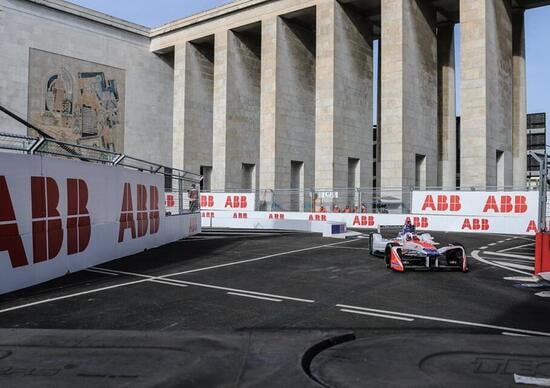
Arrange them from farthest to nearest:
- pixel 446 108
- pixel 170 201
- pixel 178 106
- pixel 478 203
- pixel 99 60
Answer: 1. pixel 178 106
2. pixel 446 108
3. pixel 99 60
4. pixel 478 203
5. pixel 170 201

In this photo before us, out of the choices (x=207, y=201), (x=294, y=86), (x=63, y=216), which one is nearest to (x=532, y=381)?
(x=63, y=216)

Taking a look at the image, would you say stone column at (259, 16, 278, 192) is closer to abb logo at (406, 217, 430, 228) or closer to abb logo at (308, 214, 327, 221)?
abb logo at (308, 214, 327, 221)

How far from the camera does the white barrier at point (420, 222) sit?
2508cm

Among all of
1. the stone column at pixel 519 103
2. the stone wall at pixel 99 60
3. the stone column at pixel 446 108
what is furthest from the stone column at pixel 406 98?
the stone wall at pixel 99 60

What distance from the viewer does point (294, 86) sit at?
146ft

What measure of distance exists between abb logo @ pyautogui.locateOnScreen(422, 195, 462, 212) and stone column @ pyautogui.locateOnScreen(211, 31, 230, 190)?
21.8 meters

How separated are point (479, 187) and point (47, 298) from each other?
29.5 m

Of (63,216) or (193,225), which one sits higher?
(63,216)

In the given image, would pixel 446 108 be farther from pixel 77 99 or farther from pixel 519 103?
pixel 77 99

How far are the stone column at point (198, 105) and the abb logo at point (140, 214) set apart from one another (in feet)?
106

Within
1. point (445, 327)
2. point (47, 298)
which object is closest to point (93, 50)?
point (47, 298)

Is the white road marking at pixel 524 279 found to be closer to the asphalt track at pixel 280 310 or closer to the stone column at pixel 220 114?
the asphalt track at pixel 280 310

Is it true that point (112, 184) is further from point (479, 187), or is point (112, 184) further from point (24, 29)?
point (24, 29)

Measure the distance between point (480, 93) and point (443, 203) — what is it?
11.7m
